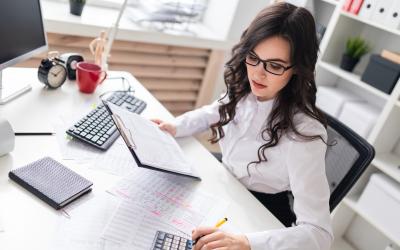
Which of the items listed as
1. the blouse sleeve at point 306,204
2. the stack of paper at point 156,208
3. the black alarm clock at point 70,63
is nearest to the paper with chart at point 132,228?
the stack of paper at point 156,208

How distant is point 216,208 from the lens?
103 centimetres

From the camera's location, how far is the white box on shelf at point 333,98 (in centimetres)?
214

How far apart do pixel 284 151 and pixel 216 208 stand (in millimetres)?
274

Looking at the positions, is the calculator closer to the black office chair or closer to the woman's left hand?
the woman's left hand

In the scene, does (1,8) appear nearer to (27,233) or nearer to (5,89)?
(5,89)

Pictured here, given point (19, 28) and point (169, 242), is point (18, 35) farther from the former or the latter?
point (169, 242)

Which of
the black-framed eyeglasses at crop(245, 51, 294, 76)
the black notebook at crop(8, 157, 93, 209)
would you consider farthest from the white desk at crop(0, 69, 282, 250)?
the black-framed eyeglasses at crop(245, 51, 294, 76)

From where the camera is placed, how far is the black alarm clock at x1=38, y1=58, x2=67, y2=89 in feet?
4.47

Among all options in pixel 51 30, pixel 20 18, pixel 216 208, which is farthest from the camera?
pixel 51 30

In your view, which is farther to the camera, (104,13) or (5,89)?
(104,13)

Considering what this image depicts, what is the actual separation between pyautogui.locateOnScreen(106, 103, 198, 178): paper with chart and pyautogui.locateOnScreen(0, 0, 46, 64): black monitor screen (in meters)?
0.39

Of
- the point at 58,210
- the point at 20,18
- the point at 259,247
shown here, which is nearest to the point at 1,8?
the point at 20,18

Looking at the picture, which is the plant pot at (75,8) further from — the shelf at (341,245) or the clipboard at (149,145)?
the shelf at (341,245)

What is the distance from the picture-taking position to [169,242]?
2.78 ft
